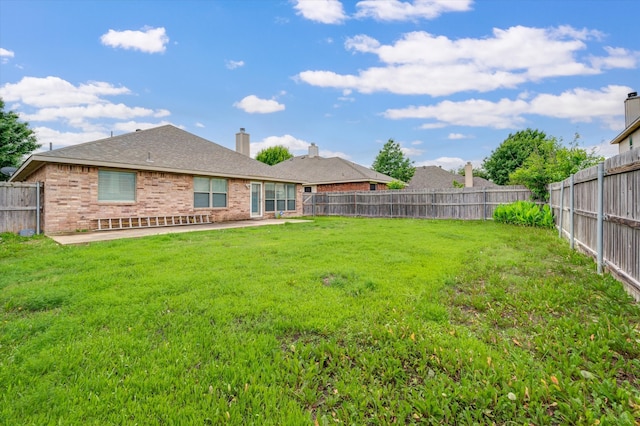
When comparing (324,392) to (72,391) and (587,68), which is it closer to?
(72,391)

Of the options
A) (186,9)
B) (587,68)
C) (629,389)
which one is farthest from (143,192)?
(587,68)

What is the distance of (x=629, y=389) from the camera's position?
1.99m

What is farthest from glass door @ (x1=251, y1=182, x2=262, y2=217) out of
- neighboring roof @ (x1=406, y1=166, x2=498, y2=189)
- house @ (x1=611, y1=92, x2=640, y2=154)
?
neighboring roof @ (x1=406, y1=166, x2=498, y2=189)

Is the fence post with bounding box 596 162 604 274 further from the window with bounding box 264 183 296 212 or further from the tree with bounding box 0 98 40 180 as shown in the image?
the tree with bounding box 0 98 40 180

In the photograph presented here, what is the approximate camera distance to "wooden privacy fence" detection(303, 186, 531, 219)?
1494 centimetres

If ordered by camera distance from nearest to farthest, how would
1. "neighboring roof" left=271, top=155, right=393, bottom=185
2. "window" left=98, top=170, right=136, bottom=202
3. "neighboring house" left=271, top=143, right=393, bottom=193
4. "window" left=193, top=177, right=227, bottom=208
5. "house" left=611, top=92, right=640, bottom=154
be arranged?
"window" left=98, top=170, right=136, bottom=202
"window" left=193, top=177, right=227, bottom=208
"house" left=611, top=92, right=640, bottom=154
"neighboring house" left=271, top=143, right=393, bottom=193
"neighboring roof" left=271, top=155, right=393, bottom=185

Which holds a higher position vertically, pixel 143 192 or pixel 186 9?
pixel 186 9

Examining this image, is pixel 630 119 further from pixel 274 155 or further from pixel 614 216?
pixel 274 155

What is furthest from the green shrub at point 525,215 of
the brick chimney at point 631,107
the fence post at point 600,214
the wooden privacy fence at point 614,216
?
the brick chimney at point 631,107

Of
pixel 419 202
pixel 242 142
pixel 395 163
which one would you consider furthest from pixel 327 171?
pixel 395 163

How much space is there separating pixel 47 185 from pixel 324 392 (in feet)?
38.1

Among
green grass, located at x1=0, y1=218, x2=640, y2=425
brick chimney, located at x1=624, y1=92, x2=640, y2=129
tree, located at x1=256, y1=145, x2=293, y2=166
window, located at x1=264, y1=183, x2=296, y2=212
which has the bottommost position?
green grass, located at x1=0, y1=218, x2=640, y2=425

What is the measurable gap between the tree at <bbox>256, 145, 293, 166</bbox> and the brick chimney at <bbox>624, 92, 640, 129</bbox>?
103ft

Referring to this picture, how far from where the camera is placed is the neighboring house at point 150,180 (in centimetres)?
998
